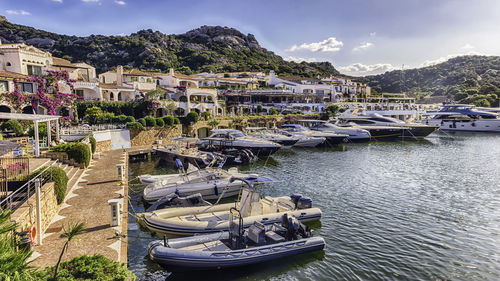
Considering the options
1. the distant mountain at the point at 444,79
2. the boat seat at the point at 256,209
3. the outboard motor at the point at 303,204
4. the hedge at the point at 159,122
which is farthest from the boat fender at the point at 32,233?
the distant mountain at the point at 444,79

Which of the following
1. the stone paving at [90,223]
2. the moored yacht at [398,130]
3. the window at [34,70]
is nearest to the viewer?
the stone paving at [90,223]

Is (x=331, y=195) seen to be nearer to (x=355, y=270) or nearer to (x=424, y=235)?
(x=424, y=235)

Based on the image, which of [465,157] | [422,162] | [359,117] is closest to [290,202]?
[422,162]

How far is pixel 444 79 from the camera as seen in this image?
162 meters

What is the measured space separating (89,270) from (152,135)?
34.7 meters

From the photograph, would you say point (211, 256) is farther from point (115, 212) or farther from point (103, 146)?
point (103, 146)

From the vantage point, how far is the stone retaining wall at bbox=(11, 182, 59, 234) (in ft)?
31.9

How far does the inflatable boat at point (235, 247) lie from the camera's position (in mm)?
10734

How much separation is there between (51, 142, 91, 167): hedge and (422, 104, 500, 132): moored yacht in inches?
2769

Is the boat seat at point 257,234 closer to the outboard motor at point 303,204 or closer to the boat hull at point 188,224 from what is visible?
the boat hull at point 188,224

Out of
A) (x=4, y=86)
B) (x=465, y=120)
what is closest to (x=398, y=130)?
(x=465, y=120)

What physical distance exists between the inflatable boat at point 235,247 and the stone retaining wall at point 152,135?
2720cm

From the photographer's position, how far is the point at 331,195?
20812 mm

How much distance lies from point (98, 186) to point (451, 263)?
1865 centimetres
